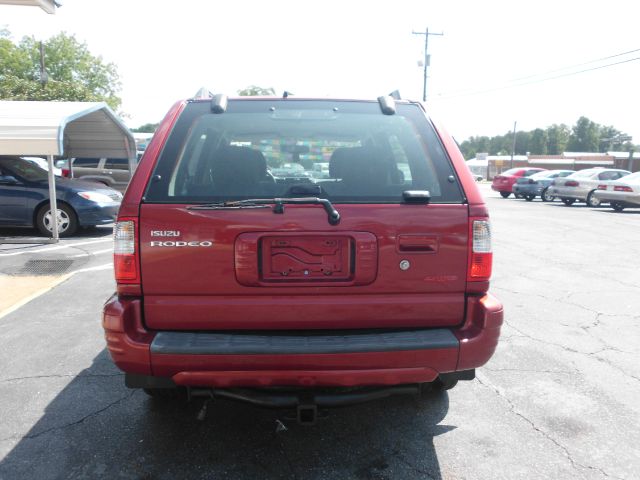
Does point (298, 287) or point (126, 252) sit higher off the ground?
point (126, 252)

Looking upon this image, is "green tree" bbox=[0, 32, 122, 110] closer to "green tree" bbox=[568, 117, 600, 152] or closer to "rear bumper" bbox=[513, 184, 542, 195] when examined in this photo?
"rear bumper" bbox=[513, 184, 542, 195]

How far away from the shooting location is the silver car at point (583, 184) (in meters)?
20.0

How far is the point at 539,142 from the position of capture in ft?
455

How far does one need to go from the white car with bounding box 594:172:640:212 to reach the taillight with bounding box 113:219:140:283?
19025 millimetres

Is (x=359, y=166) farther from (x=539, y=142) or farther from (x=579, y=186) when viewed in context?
(x=539, y=142)

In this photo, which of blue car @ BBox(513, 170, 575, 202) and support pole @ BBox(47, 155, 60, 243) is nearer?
support pole @ BBox(47, 155, 60, 243)

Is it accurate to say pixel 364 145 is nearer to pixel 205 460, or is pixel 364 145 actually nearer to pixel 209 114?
pixel 209 114

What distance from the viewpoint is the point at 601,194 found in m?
18.8

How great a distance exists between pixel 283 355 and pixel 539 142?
151m

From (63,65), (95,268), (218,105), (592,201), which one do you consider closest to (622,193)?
(592,201)

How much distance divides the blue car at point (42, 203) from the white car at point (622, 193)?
16.3m

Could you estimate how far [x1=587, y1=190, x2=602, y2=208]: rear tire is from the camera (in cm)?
1953

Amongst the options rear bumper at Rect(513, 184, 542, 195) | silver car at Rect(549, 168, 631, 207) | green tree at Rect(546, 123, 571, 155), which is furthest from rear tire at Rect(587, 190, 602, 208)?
green tree at Rect(546, 123, 571, 155)

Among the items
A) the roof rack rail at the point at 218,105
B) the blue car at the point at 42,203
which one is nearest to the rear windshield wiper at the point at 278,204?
the roof rack rail at the point at 218,105
